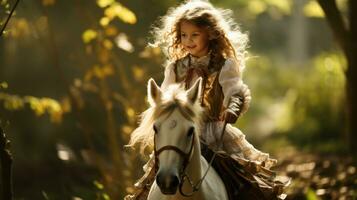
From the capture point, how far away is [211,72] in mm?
6512

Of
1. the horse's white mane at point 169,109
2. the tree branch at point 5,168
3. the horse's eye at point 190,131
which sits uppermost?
the horse's white mane at point 169,109

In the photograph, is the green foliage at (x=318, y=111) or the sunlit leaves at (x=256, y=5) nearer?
the sunlit leaves at (x=256, y=5)

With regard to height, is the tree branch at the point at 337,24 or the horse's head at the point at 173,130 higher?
the tree branch at the point at 337,24

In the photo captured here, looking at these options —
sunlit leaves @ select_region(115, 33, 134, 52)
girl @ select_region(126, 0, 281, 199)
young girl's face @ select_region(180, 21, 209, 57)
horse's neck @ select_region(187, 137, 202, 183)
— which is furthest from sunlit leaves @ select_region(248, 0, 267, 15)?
horse's neck @ select_region(187, 137, 202, 183)

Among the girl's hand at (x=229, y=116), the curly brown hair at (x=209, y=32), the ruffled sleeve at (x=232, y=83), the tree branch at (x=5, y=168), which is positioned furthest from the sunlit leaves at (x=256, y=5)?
the girl's hand at (x=229, y=116)

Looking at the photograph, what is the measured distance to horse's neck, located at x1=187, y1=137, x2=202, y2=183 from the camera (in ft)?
18.0

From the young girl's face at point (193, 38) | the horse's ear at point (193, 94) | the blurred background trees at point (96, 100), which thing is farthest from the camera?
the blurred background trees at point (96, 100)

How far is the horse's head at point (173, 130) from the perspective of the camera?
5.00 m

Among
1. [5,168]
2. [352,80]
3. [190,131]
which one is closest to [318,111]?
[352,80]

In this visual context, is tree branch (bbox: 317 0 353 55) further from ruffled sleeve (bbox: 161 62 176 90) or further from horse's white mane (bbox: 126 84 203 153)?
horse's white mane (bbox: 126 84 203 153)

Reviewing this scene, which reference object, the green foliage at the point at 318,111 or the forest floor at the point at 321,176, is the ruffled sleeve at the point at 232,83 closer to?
the forest floor at the point at 321,176

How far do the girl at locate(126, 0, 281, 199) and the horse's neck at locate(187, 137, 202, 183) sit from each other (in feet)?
2.15

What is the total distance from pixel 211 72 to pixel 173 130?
144 cm

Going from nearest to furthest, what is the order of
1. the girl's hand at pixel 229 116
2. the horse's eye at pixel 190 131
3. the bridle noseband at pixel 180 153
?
the bridle noseband at pixel 180 153, the horse's eye at pixel 190 131, the girl's hand at pixel 229 116
